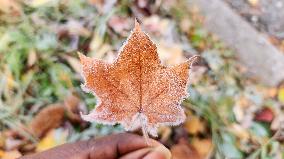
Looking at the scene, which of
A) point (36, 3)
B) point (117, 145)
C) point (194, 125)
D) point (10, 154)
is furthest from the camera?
point (36, 3)

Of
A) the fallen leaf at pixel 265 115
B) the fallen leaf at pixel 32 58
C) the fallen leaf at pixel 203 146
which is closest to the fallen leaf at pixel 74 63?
the fallen leaf at pixel 32 58

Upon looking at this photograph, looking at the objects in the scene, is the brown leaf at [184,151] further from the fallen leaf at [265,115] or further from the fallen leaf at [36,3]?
the fallen leaf at [36,3]

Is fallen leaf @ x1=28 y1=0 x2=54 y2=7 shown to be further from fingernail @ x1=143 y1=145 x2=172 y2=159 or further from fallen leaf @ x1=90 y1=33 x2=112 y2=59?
fingernail @ x1=143 y1=145 x2=172 y2=159

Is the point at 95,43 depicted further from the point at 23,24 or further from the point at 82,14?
the point at 23,24

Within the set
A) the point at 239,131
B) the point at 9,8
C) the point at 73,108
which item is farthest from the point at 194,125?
the point at 9,8

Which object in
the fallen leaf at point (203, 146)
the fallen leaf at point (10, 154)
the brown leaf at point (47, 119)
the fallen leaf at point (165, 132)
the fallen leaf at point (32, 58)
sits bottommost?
the fallen leaf at point (203, 146)

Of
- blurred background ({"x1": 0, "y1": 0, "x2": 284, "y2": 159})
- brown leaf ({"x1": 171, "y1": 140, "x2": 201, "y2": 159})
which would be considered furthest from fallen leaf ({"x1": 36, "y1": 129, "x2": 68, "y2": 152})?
brown leaf ({"x1": 171, "y1": 140, "x2": 201, "y2": 159})

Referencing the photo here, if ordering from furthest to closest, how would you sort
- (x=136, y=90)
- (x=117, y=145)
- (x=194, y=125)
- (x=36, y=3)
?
(x=36, y=3) → (x=194, y=125) → (x=117, y=145) → (x=136, y=90)

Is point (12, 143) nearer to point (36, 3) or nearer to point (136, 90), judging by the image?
point (36, 3)
